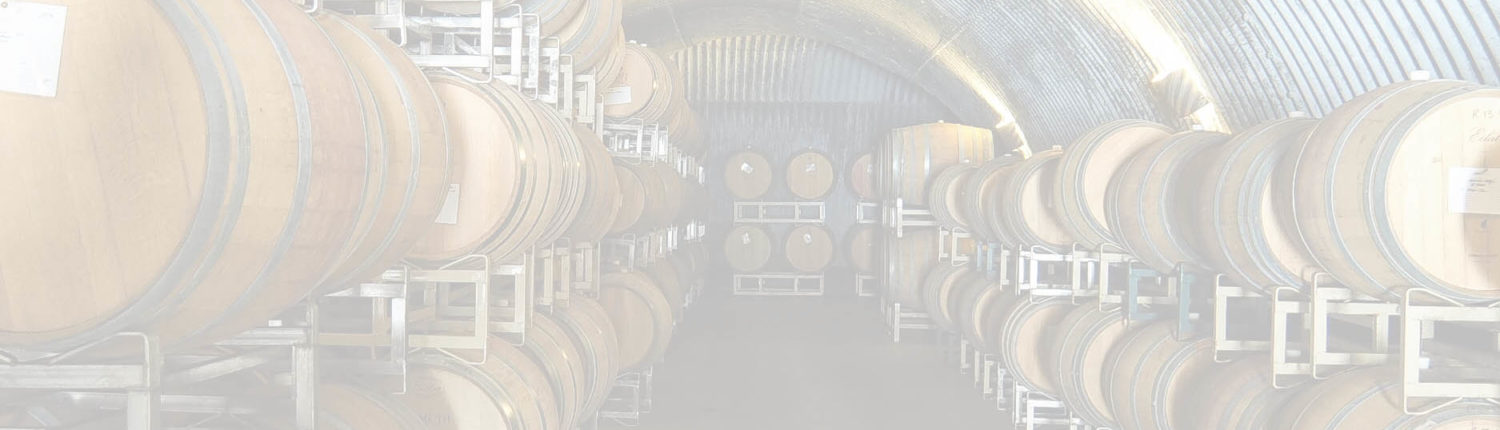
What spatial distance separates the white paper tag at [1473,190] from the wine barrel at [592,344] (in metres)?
3.22

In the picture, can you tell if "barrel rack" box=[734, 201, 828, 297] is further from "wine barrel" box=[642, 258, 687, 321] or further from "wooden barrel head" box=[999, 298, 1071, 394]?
"wooden barrel head" box=[999, 298, 1071, 394]

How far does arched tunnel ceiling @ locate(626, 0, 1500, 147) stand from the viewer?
5707 mm

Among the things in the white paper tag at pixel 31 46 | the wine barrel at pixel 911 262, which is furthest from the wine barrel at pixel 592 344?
the wine barrel at pixel 911 262

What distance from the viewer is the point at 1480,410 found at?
3.48m

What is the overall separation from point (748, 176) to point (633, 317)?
859cm

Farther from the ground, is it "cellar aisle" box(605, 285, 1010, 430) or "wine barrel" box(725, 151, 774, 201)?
"wine barrel" box(725, 151, 774, 201)

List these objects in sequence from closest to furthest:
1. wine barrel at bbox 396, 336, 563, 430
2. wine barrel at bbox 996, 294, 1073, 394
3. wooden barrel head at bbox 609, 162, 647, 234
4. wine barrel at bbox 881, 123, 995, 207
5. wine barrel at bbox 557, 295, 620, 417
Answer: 1. wine barrel at bbox 396, 336, 563, 430
2. wine barrel at bbox 557, 295, 620, 417
3. wine barrel at bbox 996, 294, 1073, 394
4. wooden barrel head at bbox 609, 162, 647, 234
5. wine barrel at bbox 881, 123, 995, 207

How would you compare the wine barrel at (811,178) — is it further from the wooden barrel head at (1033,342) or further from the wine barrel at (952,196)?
the wooden barrel head at (1033,342)

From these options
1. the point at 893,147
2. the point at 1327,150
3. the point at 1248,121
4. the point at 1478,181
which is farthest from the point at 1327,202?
the point at 893,147

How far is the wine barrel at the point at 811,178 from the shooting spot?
15633 mm

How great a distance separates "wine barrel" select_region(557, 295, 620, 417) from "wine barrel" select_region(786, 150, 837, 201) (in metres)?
9.49

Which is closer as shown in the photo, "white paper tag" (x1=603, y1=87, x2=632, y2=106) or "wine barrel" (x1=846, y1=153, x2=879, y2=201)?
"white paper tag" (x1=603, y1=87, x2=632, y2=106)

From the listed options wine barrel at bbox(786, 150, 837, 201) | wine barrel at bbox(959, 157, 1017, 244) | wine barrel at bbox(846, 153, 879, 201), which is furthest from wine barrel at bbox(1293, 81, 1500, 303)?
wine barrel at bbox(786, 150, 837, 201)

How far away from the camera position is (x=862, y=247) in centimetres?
1525
